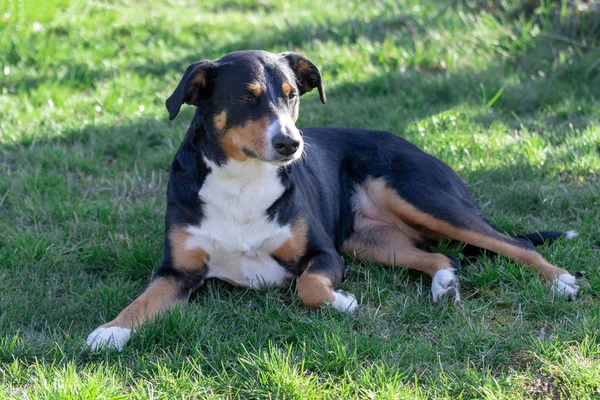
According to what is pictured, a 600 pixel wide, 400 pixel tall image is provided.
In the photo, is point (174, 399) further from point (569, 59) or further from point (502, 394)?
point (569, 59)

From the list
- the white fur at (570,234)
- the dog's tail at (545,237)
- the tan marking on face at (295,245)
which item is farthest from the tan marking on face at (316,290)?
the white fur at (570,234)

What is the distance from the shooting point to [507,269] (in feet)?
13.1

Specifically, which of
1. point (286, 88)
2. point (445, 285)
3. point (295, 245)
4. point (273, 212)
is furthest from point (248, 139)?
point (445, 285)

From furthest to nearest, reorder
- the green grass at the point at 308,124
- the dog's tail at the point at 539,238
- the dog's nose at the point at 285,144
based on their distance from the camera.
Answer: the dog's tail at the point at 539,238 < the dog's nose at the point at 285,144 < the green grass at the point at 308,124

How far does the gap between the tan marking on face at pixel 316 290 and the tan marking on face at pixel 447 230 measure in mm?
867

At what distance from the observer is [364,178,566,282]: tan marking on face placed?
400 cm

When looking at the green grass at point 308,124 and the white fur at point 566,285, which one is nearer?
the green grass at point 308,124

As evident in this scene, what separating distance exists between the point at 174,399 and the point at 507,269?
1938mm

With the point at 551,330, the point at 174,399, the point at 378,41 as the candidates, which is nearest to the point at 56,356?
the point at 174,399

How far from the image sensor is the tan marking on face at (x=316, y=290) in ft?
12.3

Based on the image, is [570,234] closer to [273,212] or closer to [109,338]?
[273,212]

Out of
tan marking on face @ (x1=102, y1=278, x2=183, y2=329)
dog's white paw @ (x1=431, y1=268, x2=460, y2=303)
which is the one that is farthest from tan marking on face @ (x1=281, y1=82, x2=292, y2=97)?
dog's white paw @ (x1=431, y1=268, x2=460, y2=303)

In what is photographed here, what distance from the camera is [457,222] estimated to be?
14.0 feet

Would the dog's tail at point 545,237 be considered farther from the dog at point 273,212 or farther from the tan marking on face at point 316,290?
the tan marking on face at point 316,290
